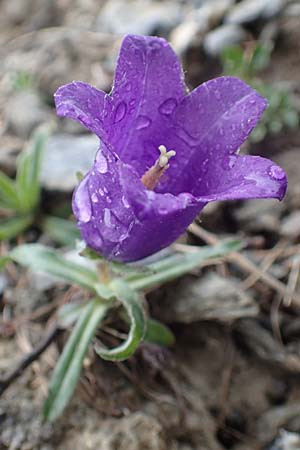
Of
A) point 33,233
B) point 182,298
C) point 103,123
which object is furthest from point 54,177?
point 103,123

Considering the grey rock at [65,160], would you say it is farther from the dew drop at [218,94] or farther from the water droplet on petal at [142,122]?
the dew drop at [218,94]

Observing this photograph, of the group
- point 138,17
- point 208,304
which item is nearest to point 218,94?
point 208,304

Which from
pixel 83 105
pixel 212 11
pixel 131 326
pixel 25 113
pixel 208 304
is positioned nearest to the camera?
pixel 83 105

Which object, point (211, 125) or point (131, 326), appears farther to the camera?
point (131, 326)

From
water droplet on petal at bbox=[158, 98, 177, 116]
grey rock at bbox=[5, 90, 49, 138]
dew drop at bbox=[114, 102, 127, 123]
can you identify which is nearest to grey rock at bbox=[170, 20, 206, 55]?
grey rock at bbox=[5, 90, 49, 138]

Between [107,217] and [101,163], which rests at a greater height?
[101,163]

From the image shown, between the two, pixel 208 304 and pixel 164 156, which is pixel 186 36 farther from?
pixel 164 156

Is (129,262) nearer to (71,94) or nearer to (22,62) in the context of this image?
(71,94)
